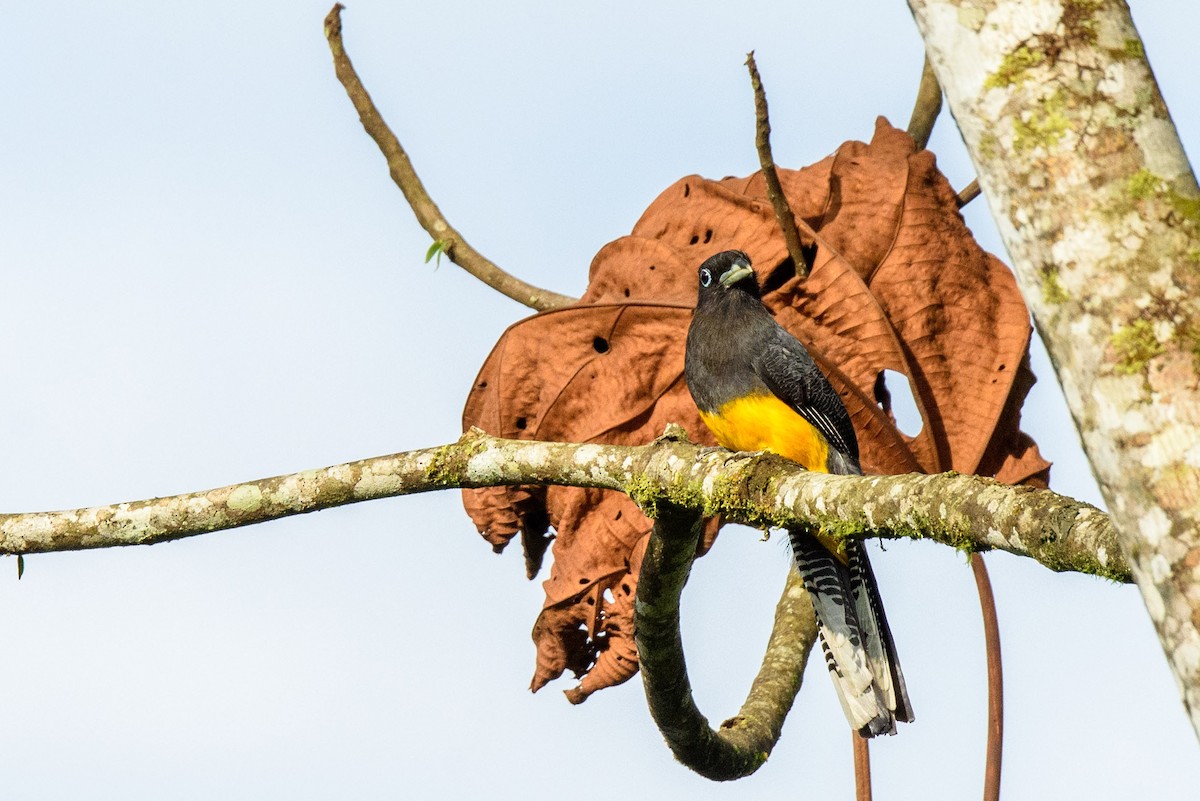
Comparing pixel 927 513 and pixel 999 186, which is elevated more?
pixel 999 186

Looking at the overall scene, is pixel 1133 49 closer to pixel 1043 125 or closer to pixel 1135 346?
pixel 1043 125

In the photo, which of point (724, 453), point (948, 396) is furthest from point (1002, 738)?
point (724, 453)

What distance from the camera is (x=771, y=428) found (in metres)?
5.97

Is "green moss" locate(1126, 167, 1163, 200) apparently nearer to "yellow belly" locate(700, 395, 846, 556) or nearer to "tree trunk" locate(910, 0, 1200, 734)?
"tree trunk" locate(910, 0, 1200, 734)

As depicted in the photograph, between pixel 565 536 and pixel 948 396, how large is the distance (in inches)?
71.7

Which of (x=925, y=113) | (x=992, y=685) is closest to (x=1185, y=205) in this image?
(x=992, y=685)

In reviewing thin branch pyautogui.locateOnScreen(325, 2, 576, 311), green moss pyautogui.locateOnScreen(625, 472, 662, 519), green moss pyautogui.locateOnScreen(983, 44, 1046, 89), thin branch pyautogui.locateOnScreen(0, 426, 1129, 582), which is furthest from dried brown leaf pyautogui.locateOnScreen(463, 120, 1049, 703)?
green moss pyautogui.locateOnScreen(983, 44, 1046, 89)

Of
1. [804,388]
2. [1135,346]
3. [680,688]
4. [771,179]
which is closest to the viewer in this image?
[1135,346]

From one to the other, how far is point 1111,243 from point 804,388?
359 centimetres

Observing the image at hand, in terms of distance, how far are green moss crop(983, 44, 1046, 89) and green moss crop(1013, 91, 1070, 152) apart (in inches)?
2.7

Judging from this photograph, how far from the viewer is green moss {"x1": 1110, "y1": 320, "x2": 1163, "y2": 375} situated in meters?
2.26

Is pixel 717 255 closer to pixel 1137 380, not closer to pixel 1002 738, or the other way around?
pixel 1002 738

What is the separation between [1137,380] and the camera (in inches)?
89.0

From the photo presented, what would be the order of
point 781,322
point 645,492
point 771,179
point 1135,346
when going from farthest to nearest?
point 781,322, point 771,179, point 645,492, point 1135,346
